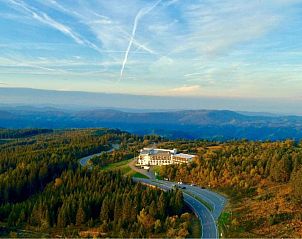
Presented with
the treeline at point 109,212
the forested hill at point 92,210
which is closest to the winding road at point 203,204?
the forested hill at point 92,210

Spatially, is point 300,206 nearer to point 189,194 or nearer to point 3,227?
point 189,194

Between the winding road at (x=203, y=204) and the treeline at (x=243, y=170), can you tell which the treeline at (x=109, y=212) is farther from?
the treeline at (x=243, y=170)

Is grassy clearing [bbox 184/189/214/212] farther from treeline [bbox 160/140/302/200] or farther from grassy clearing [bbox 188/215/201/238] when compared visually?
treeline [bbox 160/140/302/200]

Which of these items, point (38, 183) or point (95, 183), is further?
point (38, 183)

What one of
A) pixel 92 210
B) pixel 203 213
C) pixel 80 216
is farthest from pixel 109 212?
pixel 203 213

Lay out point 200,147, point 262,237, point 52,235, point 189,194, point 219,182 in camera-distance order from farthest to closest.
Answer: point 200,147
point 219,182
point 189,194
point 52,235
point 262,237

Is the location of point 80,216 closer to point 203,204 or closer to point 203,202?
point 203,204

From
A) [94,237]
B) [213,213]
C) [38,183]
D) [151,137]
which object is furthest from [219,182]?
[151,137]
